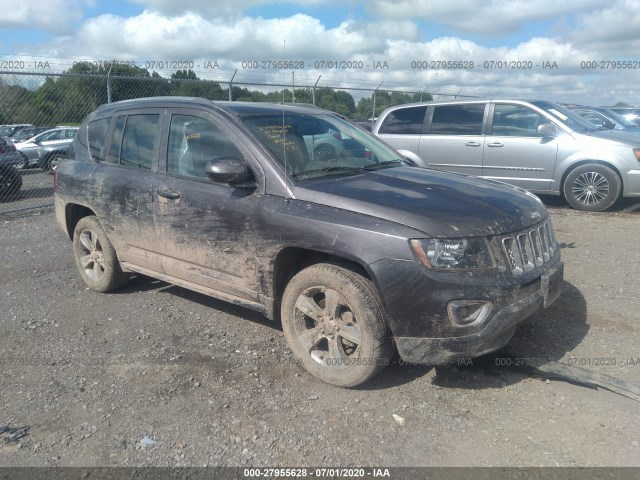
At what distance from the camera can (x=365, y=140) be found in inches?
194

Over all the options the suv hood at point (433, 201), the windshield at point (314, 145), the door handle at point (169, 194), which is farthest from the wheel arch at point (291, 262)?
the door handle at point (169, 194)

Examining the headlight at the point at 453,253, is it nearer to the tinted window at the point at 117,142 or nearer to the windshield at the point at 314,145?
the windshield at the point at 314,145

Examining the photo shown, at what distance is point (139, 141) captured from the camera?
4.83 metres

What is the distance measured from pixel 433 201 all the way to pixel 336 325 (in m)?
1.01

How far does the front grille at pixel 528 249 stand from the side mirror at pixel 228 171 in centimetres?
177

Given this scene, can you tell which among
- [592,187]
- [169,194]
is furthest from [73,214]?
[592,187]

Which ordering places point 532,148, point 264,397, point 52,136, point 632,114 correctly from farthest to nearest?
point 632,114 → point 52,136 → point 532,148 → point 264,397

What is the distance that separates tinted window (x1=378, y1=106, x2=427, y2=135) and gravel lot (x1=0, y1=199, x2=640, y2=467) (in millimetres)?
5657

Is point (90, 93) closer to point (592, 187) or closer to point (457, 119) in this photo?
point (457, 119)

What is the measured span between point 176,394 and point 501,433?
2014mm

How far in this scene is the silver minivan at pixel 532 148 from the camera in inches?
349

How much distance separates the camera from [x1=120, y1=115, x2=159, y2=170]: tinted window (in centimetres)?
469

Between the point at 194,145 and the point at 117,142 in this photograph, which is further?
the point at 117,142

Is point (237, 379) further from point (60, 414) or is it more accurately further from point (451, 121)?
point (451, 121)
